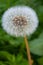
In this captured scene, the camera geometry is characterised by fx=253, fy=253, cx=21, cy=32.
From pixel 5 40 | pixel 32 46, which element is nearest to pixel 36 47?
pixel 32 46

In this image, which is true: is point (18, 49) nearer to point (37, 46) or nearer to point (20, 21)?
point (37, 46)

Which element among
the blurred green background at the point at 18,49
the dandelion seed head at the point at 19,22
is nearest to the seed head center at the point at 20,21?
the dandelion seed head at the point at 19,22

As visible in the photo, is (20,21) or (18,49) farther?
(18,49)

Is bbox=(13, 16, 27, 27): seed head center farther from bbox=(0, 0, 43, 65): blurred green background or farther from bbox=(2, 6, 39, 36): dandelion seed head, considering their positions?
bbox=(0, 0, 43, 65): blurred green background

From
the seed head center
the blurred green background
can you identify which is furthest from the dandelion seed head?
the blurred green background

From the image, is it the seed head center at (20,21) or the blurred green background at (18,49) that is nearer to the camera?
the seed head center at (20,21)

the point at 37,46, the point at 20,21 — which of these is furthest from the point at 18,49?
the point at 20,21

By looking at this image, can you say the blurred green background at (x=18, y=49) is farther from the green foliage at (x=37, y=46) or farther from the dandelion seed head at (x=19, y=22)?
the dandelion seed head at (x=19, y=22)

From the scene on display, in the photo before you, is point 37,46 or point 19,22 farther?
point 37,46

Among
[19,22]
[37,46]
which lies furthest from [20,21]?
[37,46]

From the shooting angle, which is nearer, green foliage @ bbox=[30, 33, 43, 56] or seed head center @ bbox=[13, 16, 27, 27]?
seed head center @ bbox=[13, 16, 27, 27]

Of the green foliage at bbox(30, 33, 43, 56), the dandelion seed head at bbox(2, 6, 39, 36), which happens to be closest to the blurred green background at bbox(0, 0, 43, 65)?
the green foliage at bbox(30, 33, 43, 56)

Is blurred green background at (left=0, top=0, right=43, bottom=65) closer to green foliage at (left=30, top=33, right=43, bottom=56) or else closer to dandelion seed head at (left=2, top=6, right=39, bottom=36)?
green foliage at (left=30, top=33, right=43, bottom=56)
